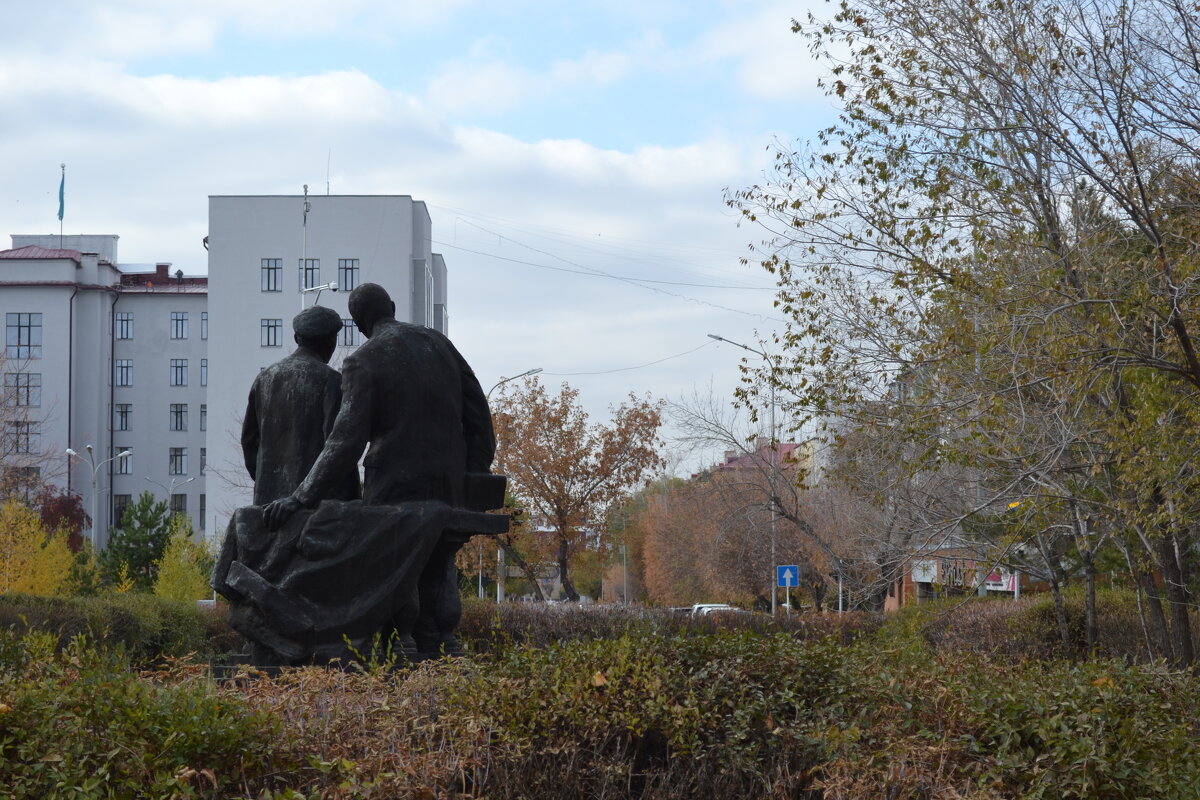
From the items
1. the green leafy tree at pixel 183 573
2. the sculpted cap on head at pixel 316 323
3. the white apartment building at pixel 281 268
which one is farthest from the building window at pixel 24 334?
the sculpted cap on head at pixel 316 323

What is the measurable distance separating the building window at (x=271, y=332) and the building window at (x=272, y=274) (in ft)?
4.40

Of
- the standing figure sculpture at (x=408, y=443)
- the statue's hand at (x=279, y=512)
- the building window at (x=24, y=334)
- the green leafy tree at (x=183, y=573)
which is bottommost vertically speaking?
the green leafy tree at (x=183, y=573)

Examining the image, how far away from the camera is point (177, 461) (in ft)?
211

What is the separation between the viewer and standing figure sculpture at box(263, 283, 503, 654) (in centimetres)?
838

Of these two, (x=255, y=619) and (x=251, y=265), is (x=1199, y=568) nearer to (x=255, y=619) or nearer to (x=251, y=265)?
(x=255, y=619)

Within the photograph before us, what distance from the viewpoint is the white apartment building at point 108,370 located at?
60156mm

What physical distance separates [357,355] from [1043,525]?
9.47 metres

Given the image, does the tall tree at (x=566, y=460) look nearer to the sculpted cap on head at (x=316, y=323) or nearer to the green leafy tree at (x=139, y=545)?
the green leafy tree at (x=139, y=545)

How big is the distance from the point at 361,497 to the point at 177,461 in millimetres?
58874

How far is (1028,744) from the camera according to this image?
5211 millimetres

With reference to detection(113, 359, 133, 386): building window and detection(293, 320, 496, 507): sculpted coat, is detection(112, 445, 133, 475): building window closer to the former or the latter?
detection(113, 359, 133, 386): building window

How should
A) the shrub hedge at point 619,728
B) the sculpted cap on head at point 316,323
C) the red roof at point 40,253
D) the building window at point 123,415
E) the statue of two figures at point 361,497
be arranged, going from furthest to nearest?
the building window at point 123,415 → the red roof at point 40,253 → the sculpted cap on head at point 316,323 → the statue of two figures at point 361,497 → the shrub hedge at point 619,728

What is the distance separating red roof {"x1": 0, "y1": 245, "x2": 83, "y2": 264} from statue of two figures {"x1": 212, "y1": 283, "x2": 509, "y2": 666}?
56.5m

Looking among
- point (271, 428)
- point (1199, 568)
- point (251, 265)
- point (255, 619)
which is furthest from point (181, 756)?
point (251, 265)
